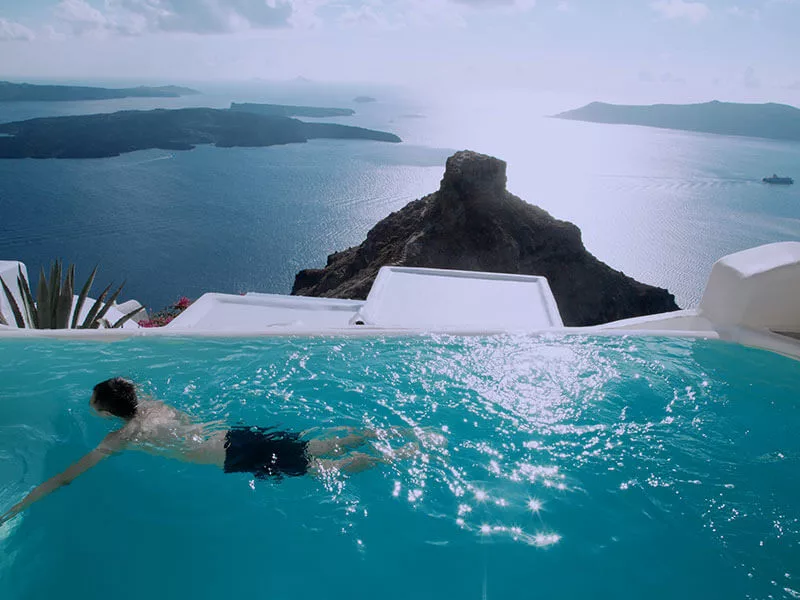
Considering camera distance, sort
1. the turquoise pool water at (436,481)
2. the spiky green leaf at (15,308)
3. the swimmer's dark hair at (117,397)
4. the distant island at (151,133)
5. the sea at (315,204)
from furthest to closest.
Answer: the distant island at (151,133) → the sea at (315,204) → the spiky green leaf at (15,308) → the swimmer's dark hair at (117,397) → the turquoise pool water at (436,481)

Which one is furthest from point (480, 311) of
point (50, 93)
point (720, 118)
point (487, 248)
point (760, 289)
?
point (720, 118)

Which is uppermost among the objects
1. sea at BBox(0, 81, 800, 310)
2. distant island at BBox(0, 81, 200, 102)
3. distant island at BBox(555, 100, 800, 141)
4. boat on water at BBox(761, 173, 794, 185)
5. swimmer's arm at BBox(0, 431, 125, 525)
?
distant island at BBox(555, 100, 800, 141)

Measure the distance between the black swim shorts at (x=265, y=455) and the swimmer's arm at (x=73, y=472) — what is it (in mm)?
675

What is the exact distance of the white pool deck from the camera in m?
4.56

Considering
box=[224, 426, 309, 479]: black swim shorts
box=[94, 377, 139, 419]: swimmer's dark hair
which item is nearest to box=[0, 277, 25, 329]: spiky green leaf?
box=[94, 377, 139, 419]: swimmer's dark hair

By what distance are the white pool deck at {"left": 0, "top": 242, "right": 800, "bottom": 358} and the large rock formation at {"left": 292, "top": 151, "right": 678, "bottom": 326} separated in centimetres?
907

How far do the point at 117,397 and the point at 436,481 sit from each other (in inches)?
74.6

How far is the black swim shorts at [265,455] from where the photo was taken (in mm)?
3328

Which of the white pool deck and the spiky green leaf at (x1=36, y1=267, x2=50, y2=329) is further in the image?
the spiky green leaf at (x1=36, y1=267, x2=50, y2=329)

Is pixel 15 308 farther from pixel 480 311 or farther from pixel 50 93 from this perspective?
pixel 50 93

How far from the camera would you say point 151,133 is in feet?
202

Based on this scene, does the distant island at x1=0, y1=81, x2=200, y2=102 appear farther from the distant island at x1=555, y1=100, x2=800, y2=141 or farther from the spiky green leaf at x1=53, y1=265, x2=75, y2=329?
the spiky green leaf at x1=53, y1=265, x2=75, y2=329

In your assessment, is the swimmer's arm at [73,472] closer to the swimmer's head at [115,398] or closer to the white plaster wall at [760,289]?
the swimmer's head at [115,398]

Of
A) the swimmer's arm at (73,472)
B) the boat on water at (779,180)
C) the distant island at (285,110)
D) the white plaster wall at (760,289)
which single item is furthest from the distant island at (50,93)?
the white plaster wall at (760,289)
